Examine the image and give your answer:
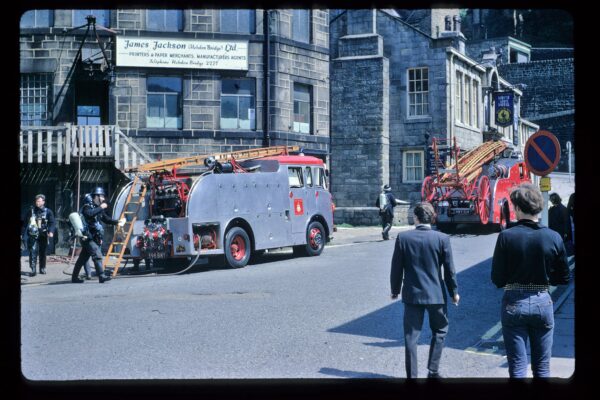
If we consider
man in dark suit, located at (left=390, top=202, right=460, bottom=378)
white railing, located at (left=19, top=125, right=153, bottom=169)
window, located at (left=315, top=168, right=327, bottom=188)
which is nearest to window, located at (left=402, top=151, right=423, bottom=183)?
window, located at (left=315, top=168, right=327, bottom=188)

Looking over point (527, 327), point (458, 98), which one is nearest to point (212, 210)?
point (527, 327)

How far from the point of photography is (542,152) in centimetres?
848

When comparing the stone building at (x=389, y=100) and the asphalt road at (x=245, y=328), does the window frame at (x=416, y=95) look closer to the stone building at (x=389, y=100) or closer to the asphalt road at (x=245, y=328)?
the stone building at (x=389, y=100)

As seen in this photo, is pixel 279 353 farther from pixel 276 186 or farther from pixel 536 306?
pixel 276 186

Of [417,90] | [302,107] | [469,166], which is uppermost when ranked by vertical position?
[417,90]

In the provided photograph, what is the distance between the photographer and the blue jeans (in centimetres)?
555

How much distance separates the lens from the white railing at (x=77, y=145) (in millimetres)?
19922

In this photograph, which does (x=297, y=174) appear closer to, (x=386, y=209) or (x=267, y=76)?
(x=386, y=209)

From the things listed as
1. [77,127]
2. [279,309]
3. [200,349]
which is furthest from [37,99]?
[200,349]

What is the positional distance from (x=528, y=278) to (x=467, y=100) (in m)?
24.2

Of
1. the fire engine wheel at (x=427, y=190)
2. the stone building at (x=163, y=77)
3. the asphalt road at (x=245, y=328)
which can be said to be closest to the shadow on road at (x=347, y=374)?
the asphalt road at (x=245, y=328)

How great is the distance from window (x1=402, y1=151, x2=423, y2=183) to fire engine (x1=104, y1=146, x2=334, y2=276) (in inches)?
472

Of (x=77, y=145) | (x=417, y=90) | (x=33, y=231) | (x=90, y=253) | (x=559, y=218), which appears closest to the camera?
(x=559, y=218)

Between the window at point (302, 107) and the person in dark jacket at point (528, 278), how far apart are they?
63.2ft
